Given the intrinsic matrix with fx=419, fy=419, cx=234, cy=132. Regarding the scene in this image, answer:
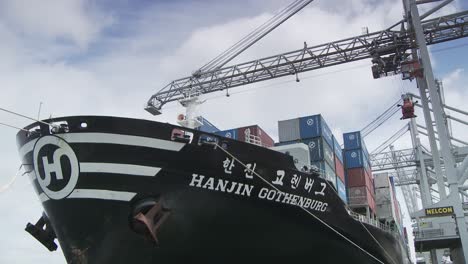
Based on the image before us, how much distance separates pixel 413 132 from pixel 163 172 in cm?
3411

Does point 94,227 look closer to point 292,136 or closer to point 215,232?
point 215,232

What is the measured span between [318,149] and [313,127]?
114 centimetres

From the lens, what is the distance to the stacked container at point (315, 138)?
651 inches

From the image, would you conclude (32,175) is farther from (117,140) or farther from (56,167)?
(117,140)

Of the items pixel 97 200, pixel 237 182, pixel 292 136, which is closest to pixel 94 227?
pixel 97 200

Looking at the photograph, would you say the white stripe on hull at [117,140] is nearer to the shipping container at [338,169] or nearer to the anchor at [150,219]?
the anchor at [150,219]

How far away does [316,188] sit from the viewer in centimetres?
1191

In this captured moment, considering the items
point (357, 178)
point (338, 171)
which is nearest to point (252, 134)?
point (338, 171)

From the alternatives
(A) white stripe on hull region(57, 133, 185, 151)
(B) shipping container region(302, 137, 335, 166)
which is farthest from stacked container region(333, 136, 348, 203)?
(A) white stripe on hull region(57, 133, 185, 151)

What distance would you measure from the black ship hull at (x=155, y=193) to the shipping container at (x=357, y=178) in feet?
33.4

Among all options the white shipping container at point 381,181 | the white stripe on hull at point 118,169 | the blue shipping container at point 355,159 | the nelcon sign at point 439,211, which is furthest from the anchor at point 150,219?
the white shipping container at point 381,181

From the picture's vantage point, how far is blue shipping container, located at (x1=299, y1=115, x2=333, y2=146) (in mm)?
17250

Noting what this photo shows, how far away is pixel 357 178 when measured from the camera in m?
20.7

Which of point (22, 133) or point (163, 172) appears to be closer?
point (163, 172)
